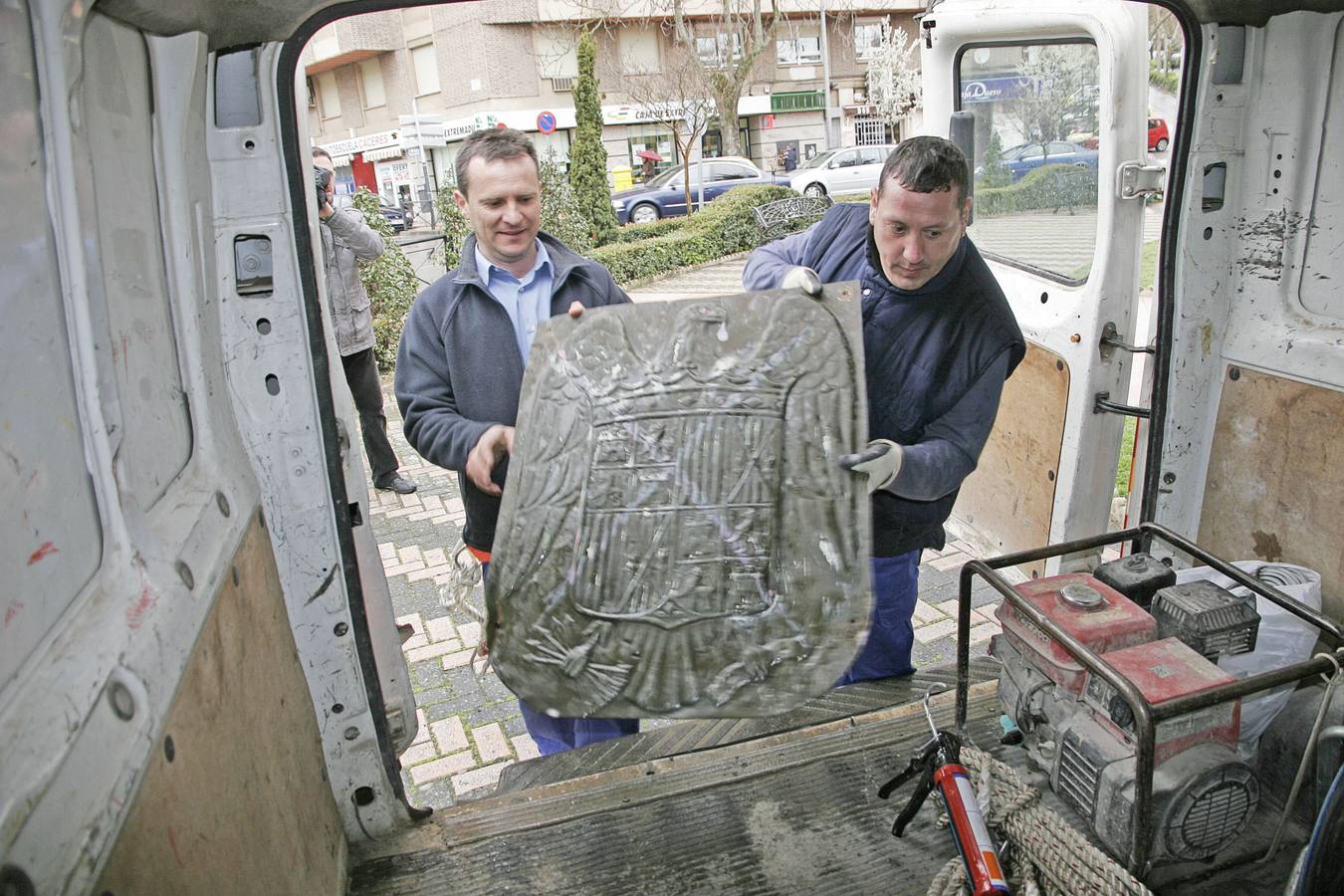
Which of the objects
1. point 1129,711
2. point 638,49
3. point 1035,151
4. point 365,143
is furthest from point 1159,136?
point 365,143

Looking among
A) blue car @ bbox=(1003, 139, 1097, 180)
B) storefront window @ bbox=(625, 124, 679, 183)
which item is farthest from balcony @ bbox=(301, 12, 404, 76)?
blue car @ bbox=(1003, 139, 1097, 180)

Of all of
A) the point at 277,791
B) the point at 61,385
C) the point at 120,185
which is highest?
the point at 120,185

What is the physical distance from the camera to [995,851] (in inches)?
75.9

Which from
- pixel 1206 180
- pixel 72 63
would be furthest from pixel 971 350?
pixel 72 63

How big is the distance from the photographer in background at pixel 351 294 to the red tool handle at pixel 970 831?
13.9 ft

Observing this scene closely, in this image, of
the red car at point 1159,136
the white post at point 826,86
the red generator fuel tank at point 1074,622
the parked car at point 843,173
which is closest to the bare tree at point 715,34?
the white post at point 826,86

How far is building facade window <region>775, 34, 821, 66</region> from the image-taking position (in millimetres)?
30375

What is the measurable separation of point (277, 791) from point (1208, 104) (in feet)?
9.16

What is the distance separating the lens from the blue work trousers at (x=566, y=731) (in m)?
2.79

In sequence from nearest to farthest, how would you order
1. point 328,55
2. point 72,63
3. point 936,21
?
point 72,63 → point 936,21 → point 328,55

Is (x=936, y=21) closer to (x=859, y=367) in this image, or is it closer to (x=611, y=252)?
(x=859, y=367)

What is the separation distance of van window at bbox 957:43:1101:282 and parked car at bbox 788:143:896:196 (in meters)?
15.9

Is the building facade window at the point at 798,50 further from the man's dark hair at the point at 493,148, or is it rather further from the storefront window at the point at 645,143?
the man's dark hair at the point at 493,148

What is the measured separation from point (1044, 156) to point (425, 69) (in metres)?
28.7
